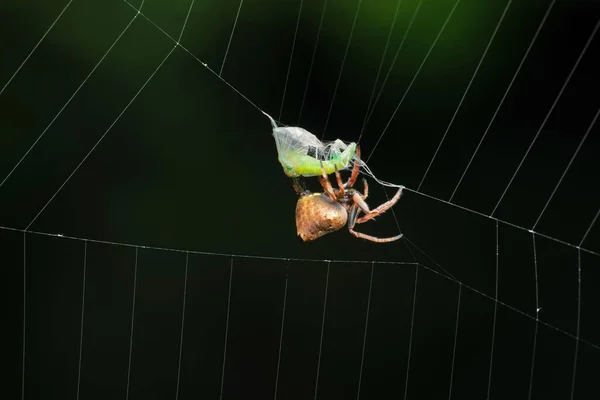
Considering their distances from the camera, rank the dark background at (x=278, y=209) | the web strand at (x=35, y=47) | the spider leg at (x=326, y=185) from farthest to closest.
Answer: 1. the web strand at (x=35, y=47)
2. the dark background at (x=278, y=209)
3. the spider leg at (x=326, y=185)

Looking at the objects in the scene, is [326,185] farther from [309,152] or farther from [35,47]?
[35,47]

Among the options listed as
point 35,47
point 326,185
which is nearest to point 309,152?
point 326,185

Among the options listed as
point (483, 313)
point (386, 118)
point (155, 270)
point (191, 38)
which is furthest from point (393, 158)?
point (155, 270)

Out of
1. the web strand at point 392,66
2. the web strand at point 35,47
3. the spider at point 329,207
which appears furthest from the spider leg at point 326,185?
the web strand at point 35,47

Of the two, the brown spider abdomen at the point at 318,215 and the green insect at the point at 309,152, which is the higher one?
the green insect at the point at 309,152

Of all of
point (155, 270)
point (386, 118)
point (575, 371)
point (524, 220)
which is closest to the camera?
point (575, 371)

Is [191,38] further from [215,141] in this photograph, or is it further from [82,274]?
[82,274]

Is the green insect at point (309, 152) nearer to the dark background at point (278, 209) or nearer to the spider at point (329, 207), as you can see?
the spider at point (329, 207)
